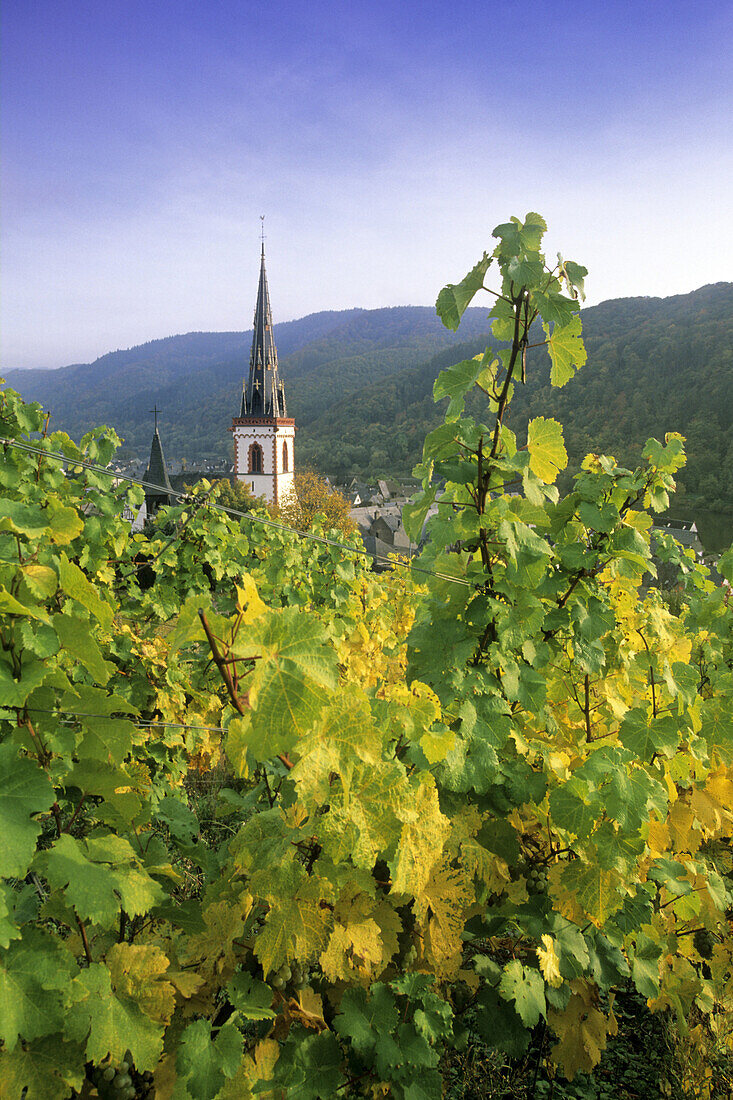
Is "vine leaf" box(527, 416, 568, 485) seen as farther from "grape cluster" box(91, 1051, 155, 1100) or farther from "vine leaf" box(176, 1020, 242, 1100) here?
"grape cluster" box(91, 1051, 155, 1100)

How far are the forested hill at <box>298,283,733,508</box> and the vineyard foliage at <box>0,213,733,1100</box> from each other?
37.2 meters

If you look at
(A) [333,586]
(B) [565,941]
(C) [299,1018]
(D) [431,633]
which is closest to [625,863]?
(B) [565,941]

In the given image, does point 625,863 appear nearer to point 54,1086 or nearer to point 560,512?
point 560,512

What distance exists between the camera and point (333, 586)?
23.8ft

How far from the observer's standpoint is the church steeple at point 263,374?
52656mm

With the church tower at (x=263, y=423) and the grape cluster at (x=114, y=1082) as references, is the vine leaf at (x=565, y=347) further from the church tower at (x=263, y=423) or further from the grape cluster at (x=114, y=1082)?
the church tower at (x=263, y=423)

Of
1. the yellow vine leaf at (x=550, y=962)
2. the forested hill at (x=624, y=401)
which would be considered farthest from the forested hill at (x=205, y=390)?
the yellow vine leaf at (x=550, y=962)

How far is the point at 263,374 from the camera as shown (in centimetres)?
5372

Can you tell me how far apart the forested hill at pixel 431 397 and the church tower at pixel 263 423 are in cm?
1559

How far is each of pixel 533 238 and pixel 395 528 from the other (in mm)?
56762

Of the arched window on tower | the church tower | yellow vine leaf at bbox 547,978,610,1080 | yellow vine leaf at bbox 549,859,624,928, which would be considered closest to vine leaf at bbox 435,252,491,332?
yellow vine leaf at bbox 549,859,624,928

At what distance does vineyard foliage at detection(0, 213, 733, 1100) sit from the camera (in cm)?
120

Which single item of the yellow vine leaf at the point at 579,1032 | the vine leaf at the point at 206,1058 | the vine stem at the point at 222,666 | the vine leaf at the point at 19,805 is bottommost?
the yellow vine leaf at the point at 579,1032

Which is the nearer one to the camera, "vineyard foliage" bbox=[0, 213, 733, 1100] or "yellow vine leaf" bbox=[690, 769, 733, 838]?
"vineyard foliage" bbox=[0, 213, 733, 1100]
